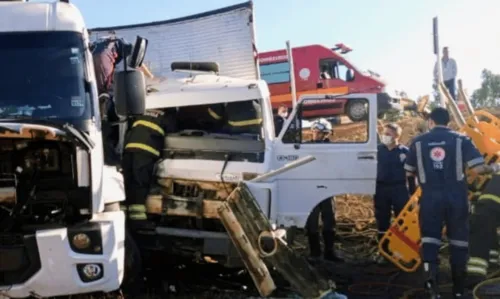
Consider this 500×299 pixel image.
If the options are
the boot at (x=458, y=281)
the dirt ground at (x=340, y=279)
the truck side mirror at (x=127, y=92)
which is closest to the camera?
the truck side mirror at (x=127, y=92)

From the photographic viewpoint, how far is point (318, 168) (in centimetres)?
629

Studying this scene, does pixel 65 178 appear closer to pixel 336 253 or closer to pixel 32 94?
pixel 32 94

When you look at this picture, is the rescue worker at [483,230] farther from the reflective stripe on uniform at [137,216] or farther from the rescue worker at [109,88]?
the rescue worker at [109,88]

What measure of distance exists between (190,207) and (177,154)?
1.96 feet

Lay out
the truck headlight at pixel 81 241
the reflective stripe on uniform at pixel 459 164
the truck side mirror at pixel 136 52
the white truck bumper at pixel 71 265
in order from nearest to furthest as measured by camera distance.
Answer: the white truck bumper at pixel 71 265 → the truck headlight at pixel 81 241 → the truck side mirror at pixel 136 52 → the reflective stripe on uniform at pixel 459 164

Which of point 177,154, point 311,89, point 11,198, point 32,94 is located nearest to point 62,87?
point 32,94

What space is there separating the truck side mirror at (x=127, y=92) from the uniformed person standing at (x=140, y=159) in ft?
3.94

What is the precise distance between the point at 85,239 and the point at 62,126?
0.84 meters

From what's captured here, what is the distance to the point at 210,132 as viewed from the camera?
6.40 m

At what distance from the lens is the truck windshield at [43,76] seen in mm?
4723

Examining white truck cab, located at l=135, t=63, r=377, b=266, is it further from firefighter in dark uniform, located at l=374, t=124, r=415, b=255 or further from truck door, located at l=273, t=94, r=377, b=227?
firefighter in dark uniform, located at l=374, t=124, r=415, b=255

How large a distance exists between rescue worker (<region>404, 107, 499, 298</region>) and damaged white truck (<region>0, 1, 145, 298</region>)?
294 centimetres

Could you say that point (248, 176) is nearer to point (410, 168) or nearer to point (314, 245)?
point (410, 168)

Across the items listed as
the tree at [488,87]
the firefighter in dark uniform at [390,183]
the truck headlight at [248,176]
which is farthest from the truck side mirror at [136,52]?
the tree at [488,87]
